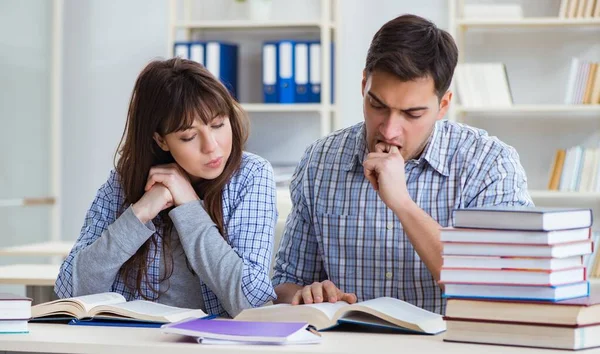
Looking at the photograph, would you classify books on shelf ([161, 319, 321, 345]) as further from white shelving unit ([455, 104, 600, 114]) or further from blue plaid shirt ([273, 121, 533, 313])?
white shelving unit ([455, 104, 600, 114])

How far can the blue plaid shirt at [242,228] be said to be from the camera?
1885mm

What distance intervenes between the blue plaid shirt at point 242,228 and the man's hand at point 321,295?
19 cm

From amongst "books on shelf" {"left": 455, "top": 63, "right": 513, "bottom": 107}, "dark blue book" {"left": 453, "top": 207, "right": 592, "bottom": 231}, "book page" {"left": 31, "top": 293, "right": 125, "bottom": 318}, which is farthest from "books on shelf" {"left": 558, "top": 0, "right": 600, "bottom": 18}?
"book page" {"left": 31, "top": 293, "right": 125, "bottom": 318}

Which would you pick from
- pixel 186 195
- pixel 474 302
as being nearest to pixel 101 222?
pixel 186 195

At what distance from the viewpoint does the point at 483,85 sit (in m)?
4.19

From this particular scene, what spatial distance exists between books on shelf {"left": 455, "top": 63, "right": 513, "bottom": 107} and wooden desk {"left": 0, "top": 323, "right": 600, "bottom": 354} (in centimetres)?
287

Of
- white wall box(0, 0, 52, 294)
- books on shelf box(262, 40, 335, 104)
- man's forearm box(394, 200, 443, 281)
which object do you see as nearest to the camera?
man's forearm box(394, 200, 443, 281)

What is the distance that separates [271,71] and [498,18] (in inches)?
41.0

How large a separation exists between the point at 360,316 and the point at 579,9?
3.00 m

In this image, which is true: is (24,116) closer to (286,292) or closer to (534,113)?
(534,113)

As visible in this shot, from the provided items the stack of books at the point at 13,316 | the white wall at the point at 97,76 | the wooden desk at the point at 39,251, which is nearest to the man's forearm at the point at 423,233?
the stack of books at the point at 13,316

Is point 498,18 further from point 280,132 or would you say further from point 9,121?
point 9,121

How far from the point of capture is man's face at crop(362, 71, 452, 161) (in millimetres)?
1816

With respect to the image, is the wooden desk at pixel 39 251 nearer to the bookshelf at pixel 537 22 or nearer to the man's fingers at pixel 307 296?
the man's fingers at pixel 307 296
